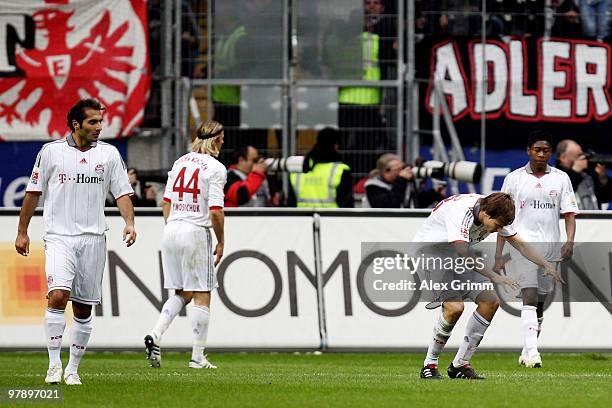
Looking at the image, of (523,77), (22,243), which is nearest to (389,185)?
(523,77)

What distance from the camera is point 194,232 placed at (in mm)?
14305

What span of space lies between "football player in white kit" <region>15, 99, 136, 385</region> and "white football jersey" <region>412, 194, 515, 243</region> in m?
2.32

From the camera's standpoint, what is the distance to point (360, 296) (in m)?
16.9

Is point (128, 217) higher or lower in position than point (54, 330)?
higher

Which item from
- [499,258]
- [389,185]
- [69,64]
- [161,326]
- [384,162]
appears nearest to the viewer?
[499,258]

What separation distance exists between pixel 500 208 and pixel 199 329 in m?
3.56

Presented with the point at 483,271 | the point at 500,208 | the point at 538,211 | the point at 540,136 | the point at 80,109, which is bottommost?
the point at 483,271

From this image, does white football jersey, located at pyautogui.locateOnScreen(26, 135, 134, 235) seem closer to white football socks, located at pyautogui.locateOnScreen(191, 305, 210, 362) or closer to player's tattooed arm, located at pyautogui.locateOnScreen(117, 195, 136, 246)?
player's tattooed arm, located at pyautogui.locateOnScreen(117, 195, 136, 246)

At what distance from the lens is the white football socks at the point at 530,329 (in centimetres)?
1514

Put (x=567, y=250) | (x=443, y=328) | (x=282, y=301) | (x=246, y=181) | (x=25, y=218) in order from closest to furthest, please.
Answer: (x=25, y=218) → (x=443, y=328) → (x=567, y=250) → (x=282, y=301) → (x=246, y=181)

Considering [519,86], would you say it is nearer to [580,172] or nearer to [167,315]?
[580,172]

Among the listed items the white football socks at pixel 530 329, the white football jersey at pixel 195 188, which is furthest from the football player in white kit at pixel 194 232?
the white football socks at pixel 530 329

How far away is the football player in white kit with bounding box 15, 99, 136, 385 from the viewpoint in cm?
1180

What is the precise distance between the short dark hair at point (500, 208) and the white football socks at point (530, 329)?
3.55 m
